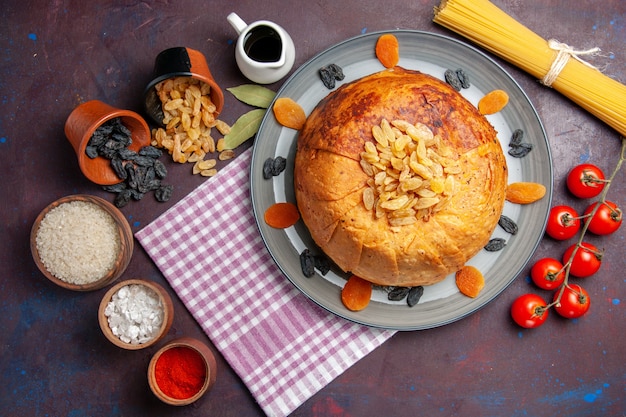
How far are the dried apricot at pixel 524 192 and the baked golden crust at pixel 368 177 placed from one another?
0.32m

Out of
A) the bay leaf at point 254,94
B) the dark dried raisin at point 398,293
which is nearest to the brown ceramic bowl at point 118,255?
the bay leaf at point 254,94

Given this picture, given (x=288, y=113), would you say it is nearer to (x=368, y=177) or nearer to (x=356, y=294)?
(x=368, y=177)

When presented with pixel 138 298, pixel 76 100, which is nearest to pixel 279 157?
pixel 138 298

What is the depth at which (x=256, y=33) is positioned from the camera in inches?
113

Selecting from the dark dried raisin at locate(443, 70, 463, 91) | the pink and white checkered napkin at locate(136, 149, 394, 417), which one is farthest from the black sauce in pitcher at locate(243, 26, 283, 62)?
the dark dried raisin at locate(443, 70, 463, 91)

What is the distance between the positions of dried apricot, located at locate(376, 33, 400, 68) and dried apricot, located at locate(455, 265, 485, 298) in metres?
1.15

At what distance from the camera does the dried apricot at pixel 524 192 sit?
9.26 feet

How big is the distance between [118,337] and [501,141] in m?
2.26

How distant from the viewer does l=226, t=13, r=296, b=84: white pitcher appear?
2.79 metres

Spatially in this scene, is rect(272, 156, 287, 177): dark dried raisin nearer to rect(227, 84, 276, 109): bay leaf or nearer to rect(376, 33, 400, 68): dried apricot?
rect(227, 84, 276, 109): bay leaf

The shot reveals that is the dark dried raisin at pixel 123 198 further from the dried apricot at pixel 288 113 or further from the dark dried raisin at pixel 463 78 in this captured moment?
the dark dried raisin at pixel 463 78

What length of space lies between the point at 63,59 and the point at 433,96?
212 centimetres

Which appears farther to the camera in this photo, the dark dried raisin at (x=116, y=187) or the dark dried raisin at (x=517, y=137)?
the dark dried raisin at (x=116, y=187)

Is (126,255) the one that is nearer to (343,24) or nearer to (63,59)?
(63,59)
